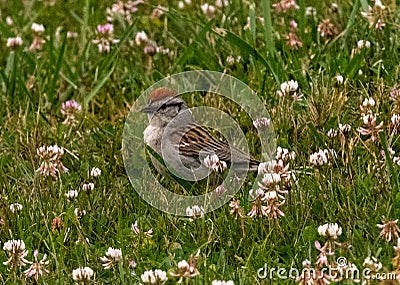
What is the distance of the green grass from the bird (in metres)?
0.24

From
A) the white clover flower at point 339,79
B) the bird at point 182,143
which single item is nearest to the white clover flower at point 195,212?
the bird at point 182,143

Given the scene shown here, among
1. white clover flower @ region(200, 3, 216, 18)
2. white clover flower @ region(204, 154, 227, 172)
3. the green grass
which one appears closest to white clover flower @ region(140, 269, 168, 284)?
the green grass

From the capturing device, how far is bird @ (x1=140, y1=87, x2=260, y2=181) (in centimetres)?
554

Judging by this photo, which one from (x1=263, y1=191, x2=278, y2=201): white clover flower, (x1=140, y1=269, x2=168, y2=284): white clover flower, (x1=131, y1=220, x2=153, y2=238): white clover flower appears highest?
(x1=263, y1=191, x2=278, y2=201): white clover flower

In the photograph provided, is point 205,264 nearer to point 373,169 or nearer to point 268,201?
point 268,201

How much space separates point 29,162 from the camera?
6.00m

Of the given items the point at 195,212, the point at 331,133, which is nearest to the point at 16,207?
the point at 195,212

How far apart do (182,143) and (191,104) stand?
0.71m

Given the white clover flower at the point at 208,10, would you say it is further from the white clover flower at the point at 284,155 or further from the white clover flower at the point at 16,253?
the white clover flower at the point at 16,253

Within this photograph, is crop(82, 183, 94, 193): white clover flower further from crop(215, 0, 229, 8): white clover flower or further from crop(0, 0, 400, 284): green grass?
crop(215, 0, 229, 8): white clover flower

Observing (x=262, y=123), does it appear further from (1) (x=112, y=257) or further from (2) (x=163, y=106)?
(1) (x=112, y=257)

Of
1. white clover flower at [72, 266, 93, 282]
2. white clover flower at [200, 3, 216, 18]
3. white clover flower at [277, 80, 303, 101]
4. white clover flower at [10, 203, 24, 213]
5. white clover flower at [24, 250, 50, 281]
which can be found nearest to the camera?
white clover flower at [72, 266, 93, 282]

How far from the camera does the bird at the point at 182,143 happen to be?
554 cm

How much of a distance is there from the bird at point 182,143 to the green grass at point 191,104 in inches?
9.6
